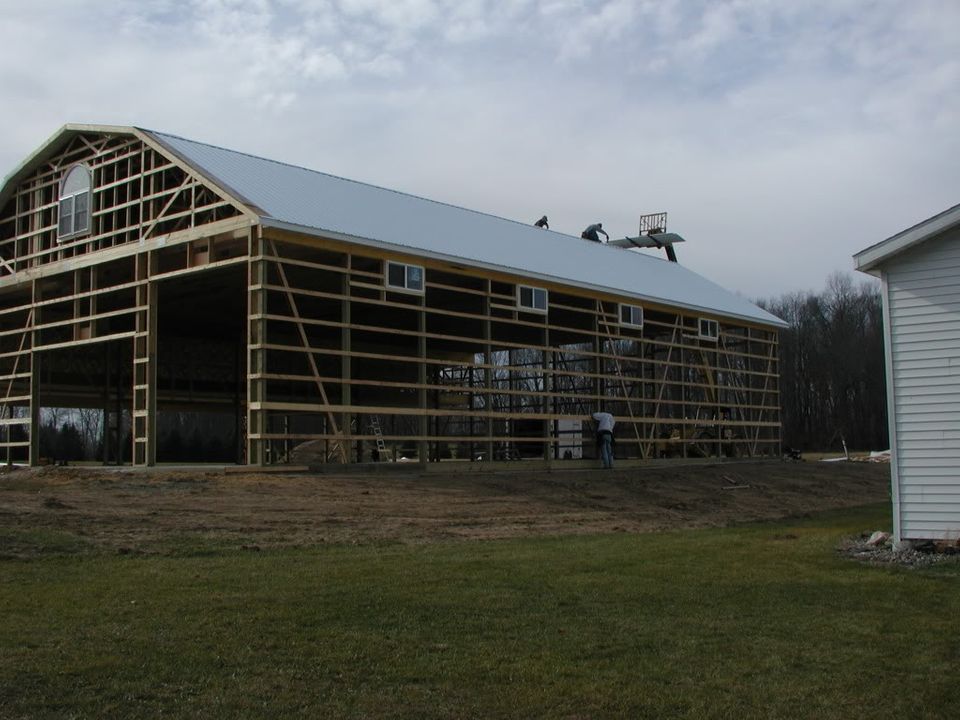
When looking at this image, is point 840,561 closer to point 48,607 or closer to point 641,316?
point 48,607

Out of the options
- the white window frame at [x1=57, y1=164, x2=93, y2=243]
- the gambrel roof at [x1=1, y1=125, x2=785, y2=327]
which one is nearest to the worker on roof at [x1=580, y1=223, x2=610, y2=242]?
the gambrel roof at [x1=1, y1=125, x2=785, y2=327]

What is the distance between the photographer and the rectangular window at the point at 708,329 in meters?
31.4

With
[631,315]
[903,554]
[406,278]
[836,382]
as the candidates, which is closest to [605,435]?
[631,315]

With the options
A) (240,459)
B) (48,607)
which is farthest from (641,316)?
(48,607)

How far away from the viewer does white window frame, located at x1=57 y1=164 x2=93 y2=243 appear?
23.7 meters

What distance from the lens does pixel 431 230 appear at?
2470cm

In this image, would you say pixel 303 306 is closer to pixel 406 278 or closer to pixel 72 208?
pixel 72 208

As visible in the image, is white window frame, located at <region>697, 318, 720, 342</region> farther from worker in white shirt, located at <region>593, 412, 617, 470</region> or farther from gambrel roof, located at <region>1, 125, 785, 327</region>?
worker in white shirt, located at <region>593, 412, 617, 470</region>

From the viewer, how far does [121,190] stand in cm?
2334

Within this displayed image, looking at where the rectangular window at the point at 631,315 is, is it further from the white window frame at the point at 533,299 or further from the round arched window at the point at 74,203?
the round arched window at the point at 74,203

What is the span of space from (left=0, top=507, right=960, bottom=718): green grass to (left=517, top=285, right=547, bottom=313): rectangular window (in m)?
13.1

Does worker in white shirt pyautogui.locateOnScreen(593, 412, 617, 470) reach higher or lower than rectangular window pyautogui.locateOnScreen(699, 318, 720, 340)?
lower

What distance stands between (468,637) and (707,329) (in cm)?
2495

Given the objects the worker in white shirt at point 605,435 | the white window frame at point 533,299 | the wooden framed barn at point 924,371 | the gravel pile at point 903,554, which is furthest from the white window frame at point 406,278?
the gravel pile at point 903,554
